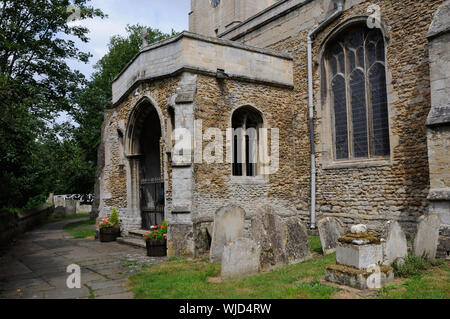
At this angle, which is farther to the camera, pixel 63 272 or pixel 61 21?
pixel 61 21

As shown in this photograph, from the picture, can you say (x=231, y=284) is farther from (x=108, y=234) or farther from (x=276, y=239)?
(x=108, y=234)

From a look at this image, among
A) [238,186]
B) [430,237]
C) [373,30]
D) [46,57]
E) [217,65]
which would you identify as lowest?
[430,237]

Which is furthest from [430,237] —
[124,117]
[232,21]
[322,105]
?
[232,21]

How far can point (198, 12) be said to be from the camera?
22.6 m

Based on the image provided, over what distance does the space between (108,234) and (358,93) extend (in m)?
9.48


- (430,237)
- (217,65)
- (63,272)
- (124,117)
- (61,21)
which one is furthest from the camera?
(61,21)

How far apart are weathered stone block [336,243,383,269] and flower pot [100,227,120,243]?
8.56 metres

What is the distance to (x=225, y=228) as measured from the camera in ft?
24.7

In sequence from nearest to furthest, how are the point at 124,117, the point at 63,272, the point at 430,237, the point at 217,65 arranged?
the point at 430,237 → the point at 63,272 → the point at 217,65 → the point at 124,117

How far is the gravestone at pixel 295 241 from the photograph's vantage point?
6953 mm

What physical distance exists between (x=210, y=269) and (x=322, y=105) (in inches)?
279

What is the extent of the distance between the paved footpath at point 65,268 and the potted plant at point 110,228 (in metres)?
0.37

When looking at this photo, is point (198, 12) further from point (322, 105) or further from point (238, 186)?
point (238, 186)

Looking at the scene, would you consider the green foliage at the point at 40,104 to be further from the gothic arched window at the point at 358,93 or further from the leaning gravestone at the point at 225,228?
the gothic arched window at the point at 358,93
